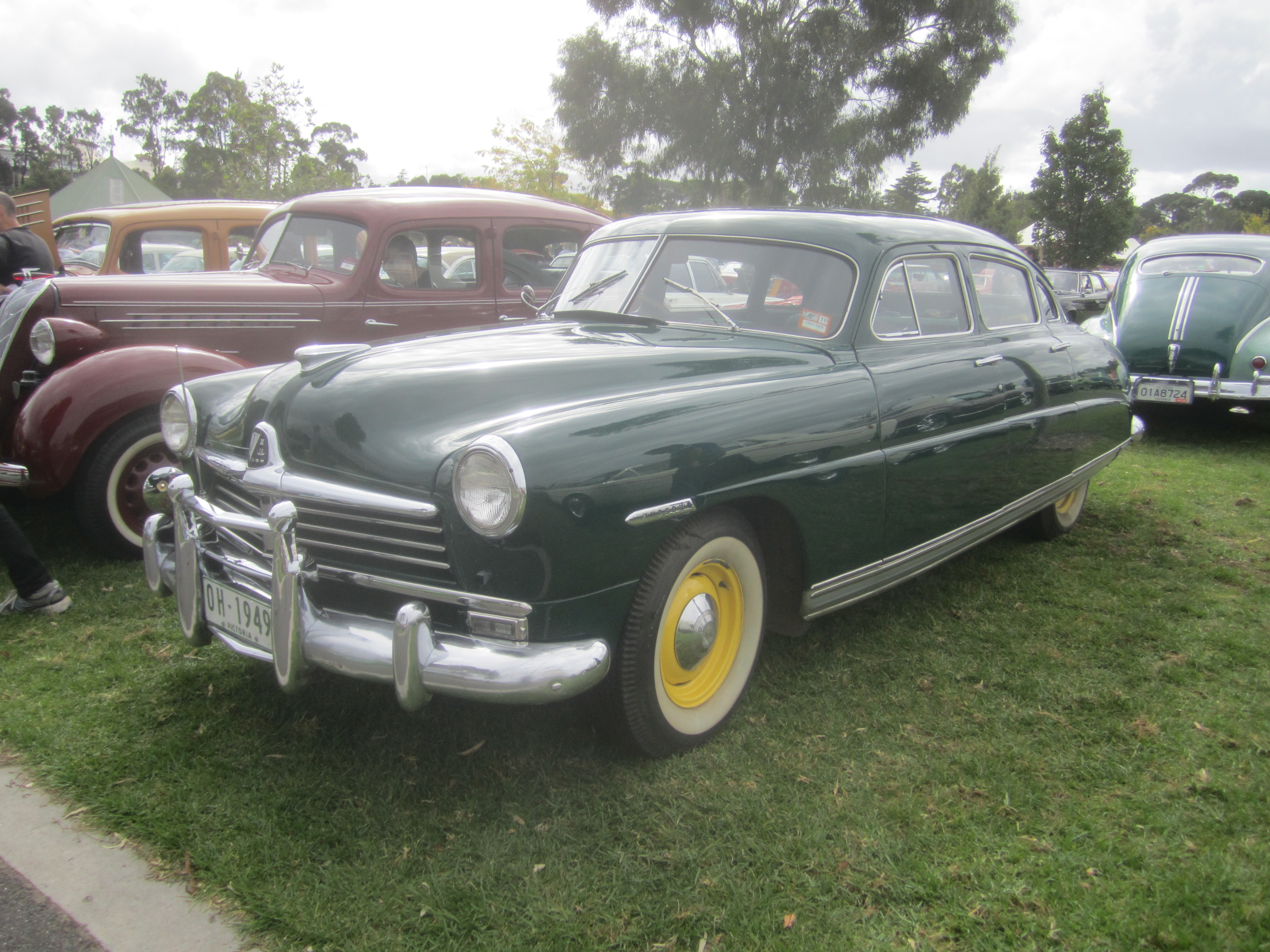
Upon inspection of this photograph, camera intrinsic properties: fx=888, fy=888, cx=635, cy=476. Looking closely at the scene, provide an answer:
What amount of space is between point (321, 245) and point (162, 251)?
1.94 metres

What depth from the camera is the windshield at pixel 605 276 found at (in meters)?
3.58

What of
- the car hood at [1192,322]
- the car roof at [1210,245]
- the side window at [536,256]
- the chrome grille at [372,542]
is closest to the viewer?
the chrome grille at [372,542]

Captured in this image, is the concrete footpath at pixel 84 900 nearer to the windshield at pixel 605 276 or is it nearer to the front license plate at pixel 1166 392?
the windshield at pixel 605 276

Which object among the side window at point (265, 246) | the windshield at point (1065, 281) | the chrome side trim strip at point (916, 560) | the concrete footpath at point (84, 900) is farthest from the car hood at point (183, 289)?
the windshield at point (1065, 281)

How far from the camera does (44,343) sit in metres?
4.18

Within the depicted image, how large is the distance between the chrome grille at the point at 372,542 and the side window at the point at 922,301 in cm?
188

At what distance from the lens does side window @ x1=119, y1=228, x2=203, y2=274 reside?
21.3 ft

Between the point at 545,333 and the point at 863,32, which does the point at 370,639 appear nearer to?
the point at 545,333

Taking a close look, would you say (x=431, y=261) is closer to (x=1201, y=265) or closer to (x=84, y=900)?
(x=84, y=900)

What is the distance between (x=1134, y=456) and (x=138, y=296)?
23.3 ft

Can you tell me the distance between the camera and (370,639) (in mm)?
2174

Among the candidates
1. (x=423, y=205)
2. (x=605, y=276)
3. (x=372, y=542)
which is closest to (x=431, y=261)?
(x=423, y=205)

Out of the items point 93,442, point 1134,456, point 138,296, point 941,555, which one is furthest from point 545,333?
point 1134,456

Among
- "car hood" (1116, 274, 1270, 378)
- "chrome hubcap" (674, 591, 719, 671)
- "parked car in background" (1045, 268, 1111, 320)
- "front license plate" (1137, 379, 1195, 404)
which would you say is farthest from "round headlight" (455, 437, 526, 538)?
"parked car in background" (1045, 268, 1111, 320)
